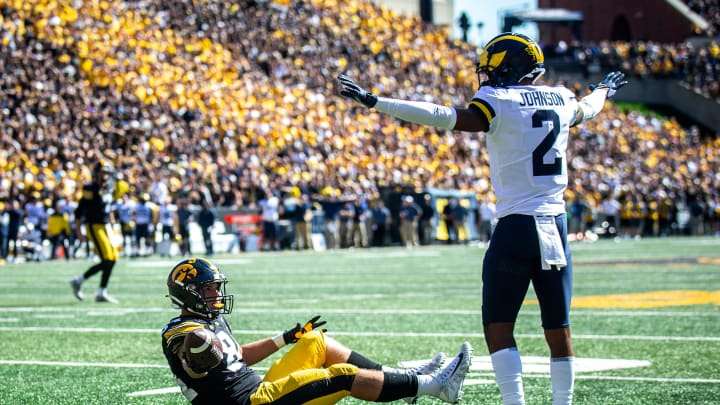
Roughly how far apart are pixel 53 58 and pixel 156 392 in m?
23.6

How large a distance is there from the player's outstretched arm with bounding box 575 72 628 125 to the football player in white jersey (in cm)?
31

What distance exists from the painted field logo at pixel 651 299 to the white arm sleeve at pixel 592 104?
6912 millimetres

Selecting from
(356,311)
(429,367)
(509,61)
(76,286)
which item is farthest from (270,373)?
(76,286)

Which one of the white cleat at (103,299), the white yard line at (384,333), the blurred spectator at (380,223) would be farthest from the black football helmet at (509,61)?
the blurred spectator at (380,223)

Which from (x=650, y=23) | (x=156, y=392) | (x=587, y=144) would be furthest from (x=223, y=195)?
(x=650, y=23)

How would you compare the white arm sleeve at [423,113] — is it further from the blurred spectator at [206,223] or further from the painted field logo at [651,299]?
the blurred spectator at [206,223]

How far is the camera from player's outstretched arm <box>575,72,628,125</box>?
5.82m

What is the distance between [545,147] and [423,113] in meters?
0.61

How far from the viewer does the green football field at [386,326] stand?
7395 mm

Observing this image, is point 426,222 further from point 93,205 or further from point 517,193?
point 517,193

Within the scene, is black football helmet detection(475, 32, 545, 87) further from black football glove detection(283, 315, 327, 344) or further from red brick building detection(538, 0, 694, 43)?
red brick building detection(538, 0, 694, 43)

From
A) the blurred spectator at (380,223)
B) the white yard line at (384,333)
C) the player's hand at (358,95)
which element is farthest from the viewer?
the blurred spectator at (380,223)

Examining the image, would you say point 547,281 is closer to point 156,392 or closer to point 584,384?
point 584,384

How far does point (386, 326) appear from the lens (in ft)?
35.5
